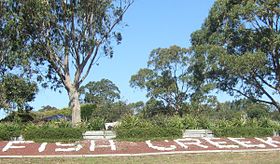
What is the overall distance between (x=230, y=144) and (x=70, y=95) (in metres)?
12.2

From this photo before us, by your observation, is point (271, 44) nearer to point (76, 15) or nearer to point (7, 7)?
point (76, 15)

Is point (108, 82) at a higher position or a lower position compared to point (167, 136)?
higher

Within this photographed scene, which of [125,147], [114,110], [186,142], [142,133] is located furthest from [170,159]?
[114,110]

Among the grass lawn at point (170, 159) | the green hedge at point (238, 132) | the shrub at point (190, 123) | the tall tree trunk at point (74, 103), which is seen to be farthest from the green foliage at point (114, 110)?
the grass lawn at point (170, 159)

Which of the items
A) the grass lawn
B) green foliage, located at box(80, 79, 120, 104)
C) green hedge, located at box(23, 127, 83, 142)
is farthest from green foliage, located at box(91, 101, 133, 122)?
the grass lawn

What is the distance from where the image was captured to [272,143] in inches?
854

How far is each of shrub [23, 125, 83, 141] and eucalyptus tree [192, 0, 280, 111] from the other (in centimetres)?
1751

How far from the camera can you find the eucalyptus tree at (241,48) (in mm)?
35000

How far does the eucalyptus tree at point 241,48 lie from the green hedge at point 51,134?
1754 centimetres

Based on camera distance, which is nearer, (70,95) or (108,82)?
(70,95)

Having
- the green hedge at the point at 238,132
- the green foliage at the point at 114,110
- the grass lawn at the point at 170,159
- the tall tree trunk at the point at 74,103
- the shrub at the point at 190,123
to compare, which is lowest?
the grass lawn at the point at 170,159

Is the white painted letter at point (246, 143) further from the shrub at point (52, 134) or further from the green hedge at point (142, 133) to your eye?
the shrub at point (52, 134)

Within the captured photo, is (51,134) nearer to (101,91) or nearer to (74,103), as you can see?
(74,103)

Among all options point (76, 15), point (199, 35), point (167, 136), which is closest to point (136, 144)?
point (167, 136)
